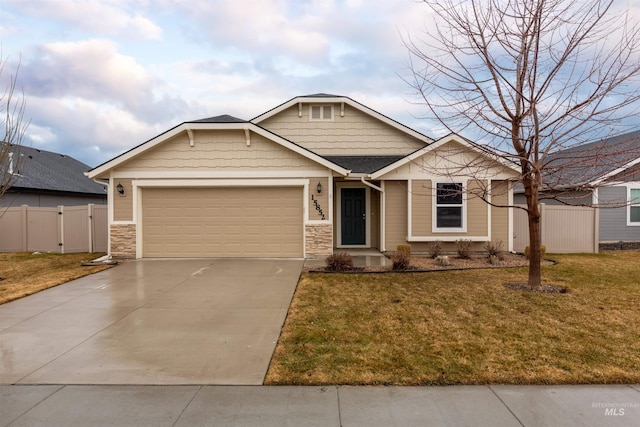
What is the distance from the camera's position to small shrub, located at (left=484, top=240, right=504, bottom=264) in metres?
11.0

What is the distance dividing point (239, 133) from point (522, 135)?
25.2 ft

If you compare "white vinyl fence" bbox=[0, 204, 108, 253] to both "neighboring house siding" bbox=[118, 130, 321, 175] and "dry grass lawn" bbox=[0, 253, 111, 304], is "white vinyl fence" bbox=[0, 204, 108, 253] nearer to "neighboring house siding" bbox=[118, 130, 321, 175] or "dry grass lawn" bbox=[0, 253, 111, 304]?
"dry grass lawn" bbox=[0, 253, 111, 304]

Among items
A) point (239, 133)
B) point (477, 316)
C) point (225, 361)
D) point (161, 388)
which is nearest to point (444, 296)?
point (477, 316)

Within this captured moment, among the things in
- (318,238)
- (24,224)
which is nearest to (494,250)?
(318,238)

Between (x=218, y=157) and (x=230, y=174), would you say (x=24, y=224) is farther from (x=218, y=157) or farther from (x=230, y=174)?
(x=230, y=174)

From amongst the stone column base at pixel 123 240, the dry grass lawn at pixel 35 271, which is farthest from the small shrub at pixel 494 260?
the dry grass lawn at pixel 35 271

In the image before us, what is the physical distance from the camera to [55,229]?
14750 mm

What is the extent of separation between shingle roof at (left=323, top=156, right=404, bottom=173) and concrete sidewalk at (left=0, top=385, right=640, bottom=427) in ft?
31.1

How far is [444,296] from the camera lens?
22.8 ft

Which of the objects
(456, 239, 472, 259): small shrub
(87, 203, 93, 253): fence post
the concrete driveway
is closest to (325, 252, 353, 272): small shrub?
the concrete driveway

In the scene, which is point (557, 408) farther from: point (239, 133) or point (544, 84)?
point (239, 133)

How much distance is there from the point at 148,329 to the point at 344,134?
434 inches

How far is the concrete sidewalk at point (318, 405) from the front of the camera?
10.1ft

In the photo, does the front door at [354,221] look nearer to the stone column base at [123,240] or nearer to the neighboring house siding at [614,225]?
the stone column base at [123,240]
